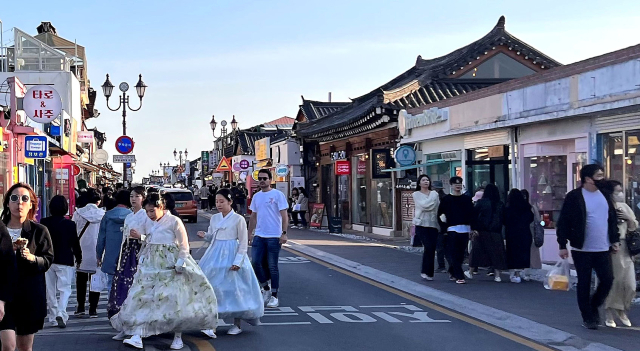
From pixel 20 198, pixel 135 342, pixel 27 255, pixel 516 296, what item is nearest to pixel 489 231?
pixel 516 296

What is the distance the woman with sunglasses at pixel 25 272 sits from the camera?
5.63m

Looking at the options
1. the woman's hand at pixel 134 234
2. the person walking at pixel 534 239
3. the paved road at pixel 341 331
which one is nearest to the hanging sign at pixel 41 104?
the paved road at pixel 341 331

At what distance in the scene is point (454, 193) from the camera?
13844mm

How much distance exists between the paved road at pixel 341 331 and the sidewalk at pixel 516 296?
28.7 inches

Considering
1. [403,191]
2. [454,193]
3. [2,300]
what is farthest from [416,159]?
[2,300]

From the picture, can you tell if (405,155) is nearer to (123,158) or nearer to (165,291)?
(123,158)

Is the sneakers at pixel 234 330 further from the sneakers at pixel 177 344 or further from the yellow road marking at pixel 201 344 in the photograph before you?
the sneakers at pixel 177 344

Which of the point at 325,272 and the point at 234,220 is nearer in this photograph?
the point at 234,220

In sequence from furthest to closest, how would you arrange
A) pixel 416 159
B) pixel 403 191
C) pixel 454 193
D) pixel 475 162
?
pixel 403 191 → pixel 416 159 → pixel 475 162 → pixel 454 193

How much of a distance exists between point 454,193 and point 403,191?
39.8 feet

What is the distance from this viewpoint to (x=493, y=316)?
10422 mm

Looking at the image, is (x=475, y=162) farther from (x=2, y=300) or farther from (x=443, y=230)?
(x=2, y=300)

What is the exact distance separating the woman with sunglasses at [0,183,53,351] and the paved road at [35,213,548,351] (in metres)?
2.56

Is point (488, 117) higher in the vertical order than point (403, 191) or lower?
higher
